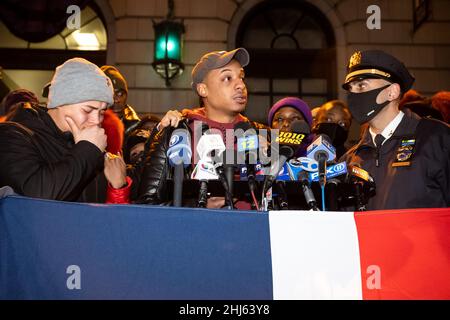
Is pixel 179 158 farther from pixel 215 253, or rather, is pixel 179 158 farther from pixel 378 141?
pixel 378 141

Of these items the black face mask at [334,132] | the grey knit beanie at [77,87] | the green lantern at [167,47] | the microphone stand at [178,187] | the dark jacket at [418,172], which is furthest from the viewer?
the green lantern at [167,47]

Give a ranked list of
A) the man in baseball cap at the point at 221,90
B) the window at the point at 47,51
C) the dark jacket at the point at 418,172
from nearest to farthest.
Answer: the dark jacket at the point at 418,172 → the man in baseball cap at the point at 221,90 → the window at the point at 47,51

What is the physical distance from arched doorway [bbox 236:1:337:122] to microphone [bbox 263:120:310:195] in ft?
23.4

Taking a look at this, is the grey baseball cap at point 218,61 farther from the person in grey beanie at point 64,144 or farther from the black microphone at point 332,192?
the black microphone at point 332,192

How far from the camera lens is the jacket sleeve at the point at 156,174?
2889mm

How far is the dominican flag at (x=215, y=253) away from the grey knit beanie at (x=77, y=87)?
98 cm

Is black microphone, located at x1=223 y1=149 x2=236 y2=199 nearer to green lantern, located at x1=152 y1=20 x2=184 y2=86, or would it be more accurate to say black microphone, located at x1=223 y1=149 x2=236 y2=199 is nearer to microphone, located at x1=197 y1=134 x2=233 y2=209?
microphone, located at x1=197 y1=134 x2=233 y2=209

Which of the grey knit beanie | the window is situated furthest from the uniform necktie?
the window

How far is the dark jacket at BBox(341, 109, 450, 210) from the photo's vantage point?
2.96 metres

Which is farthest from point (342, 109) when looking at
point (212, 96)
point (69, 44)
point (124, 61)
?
point (69, 44)

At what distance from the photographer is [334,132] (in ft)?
15.4

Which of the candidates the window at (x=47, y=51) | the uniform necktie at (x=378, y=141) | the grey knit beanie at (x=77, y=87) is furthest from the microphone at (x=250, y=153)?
the window at (x=47, y=51)

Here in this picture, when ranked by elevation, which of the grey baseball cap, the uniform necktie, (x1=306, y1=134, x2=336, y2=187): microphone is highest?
the grey baseball cap
